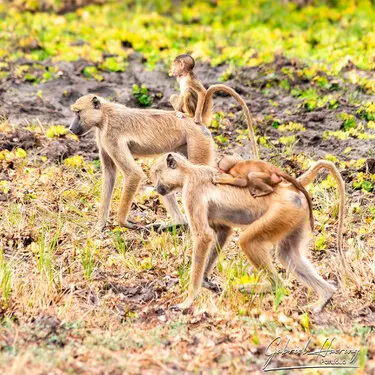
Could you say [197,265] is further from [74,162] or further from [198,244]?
[74,162]

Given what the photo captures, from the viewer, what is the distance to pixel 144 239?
28.9ft

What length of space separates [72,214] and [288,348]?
3.49 meters

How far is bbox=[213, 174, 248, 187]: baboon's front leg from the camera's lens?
24.0ft

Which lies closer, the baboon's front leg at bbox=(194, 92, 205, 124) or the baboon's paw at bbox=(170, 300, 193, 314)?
the baboon's paw at bbox=(170, 300, 193, 314)

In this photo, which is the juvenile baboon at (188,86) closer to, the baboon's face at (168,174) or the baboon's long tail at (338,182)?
the baboon's face at (168,174)

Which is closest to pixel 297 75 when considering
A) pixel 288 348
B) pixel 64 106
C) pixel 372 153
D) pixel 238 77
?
pixel 238 77

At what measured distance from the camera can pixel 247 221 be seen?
7.39 metres

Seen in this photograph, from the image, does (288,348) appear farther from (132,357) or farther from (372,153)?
(372,153)

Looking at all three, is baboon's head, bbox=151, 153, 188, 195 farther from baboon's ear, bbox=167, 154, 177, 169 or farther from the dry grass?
the dry grass

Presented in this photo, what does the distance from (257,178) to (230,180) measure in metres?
0.29

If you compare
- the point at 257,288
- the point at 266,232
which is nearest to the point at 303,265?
the point at 257,288

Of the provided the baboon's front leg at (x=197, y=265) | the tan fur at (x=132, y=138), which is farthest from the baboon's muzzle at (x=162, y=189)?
the tan fur at (x=132, y=138)

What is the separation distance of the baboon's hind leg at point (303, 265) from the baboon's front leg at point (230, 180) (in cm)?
62

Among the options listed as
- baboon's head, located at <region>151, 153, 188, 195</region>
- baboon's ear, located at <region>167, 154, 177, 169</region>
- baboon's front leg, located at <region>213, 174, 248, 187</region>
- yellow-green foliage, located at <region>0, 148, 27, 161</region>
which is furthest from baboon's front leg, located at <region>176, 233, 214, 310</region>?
yellow-green foliage, located at <region>0, 148, 27, 161</region>
